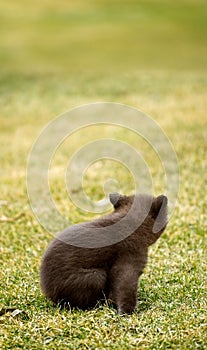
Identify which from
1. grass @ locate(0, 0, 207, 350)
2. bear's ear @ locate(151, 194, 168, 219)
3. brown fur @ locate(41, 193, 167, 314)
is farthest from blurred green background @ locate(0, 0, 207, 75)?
brown fur @ locate(41, 193, 167, 314)

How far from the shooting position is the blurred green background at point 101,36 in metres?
26.3

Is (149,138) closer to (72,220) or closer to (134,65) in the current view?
(72,220)

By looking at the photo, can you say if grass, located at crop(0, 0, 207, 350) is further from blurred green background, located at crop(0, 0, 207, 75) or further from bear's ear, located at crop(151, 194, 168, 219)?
bear's ear, located at crop(151, 194, 168, 219)

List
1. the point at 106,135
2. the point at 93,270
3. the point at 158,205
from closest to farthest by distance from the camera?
the point at 93,270 → the point at 158,205 → the point at 106,135

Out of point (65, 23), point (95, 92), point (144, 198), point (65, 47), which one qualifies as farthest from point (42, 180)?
point (65, 23)

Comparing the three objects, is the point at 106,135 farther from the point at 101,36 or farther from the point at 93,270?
the point at 101,36

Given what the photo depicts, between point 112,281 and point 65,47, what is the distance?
2397cm

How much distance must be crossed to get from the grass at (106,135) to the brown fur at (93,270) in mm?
176

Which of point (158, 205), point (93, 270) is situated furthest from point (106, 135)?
point (93, 270)

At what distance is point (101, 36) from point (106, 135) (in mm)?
16183

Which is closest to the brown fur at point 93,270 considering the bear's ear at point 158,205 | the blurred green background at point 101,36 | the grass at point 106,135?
the grass at point 106,135

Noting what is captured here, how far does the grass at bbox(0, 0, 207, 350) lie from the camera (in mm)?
4965

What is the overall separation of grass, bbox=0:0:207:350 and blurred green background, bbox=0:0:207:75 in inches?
3.2

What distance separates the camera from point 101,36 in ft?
97.7
